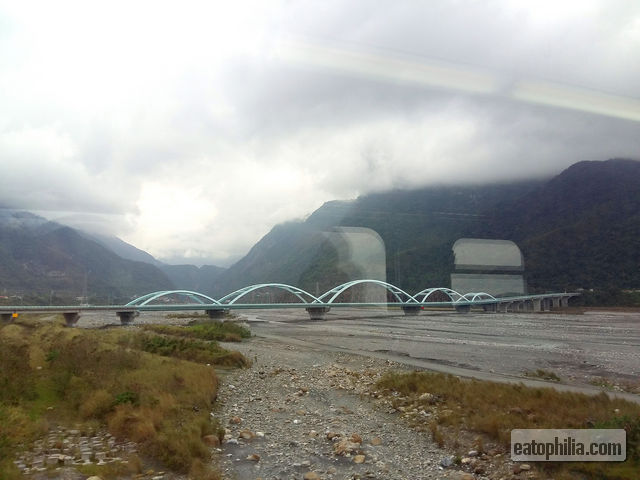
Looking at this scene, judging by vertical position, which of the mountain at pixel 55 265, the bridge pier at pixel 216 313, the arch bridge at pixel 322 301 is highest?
the mountain at pixel 55 265

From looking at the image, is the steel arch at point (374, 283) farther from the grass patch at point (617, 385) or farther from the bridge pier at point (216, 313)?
the grass patch at point (617, 385)

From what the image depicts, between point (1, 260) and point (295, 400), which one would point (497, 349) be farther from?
point (1, 260)

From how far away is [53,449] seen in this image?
22.4ft

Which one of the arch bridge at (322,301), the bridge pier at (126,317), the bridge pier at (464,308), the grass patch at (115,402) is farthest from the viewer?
the bridge pier at (464,308)

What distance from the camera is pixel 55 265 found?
79.7 metres

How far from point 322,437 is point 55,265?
84532mm

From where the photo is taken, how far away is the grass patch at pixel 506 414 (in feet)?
19.1

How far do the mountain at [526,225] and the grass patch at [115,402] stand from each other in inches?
1789

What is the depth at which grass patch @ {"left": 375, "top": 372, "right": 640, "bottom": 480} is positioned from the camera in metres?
5.82

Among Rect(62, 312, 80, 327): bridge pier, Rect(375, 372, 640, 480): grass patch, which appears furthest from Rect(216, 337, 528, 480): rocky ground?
Rect(62, 312, 80, 327): bridge pier

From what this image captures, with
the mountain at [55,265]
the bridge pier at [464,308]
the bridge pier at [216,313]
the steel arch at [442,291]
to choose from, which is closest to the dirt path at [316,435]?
the bridge pier at [216,313]

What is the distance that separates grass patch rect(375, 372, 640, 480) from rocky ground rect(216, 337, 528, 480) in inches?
18.1

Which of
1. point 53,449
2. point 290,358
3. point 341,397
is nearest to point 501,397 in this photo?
point 341,397

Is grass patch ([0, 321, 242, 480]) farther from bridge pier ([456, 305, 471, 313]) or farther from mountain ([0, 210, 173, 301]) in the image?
bridge pier ([456, 305, 471, 313])
